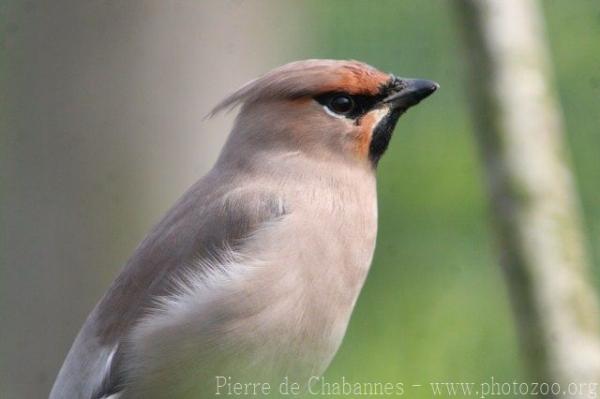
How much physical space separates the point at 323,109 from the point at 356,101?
0.35 ft

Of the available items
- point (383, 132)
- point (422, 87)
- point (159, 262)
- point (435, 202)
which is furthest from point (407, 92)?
point (435, 202)

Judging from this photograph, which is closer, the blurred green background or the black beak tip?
the black beak tip

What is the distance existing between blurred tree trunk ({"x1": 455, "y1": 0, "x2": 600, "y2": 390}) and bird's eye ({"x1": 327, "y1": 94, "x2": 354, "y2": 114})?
79cm

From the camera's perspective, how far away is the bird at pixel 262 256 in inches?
115

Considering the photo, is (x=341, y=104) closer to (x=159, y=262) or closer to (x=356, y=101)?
(x=356, y=101)

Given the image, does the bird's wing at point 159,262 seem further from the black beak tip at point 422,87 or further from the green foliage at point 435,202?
the green foliage at point 435,202

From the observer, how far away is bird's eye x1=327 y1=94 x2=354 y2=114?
331 cm

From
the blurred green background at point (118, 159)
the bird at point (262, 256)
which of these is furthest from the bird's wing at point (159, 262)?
the blurred green background at point (118, 159)

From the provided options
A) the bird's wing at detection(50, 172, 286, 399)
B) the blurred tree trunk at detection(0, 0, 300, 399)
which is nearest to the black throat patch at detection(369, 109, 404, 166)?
the bird's wing at detection(50, 172, 286, 399)

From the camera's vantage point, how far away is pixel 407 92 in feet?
10.8

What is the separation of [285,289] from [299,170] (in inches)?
19.7

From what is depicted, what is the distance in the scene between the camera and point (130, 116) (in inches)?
184

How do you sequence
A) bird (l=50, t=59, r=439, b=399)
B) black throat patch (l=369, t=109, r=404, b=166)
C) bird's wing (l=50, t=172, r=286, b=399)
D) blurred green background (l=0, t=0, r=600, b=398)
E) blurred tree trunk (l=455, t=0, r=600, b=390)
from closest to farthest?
1. blurred tree trunk (l=455, t=0, r=600, b=390)
2. bird (l=50, t=59, r=439, b=399)
3. bird's wing (l=50, t=172, r=286, b=399)
4. black throat patch (l=369, t=109, r=404, b=166)
5. blurred green background (l=0, t=0, r=600, b=398)

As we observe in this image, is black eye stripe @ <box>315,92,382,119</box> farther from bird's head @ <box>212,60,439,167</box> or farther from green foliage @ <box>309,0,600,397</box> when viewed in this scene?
green foliage @ <box>309,0,600,397</box>
